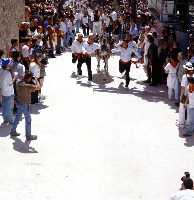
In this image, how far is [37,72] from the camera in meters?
15.3

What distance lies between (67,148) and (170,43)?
7.48 m

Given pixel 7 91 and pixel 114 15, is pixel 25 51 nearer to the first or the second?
pixel 7 91

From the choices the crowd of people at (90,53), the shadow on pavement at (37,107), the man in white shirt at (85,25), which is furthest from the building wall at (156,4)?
the shadow on pavement at (37,107)

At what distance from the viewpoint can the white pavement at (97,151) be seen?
10.5 meters

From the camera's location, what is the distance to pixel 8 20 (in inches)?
663

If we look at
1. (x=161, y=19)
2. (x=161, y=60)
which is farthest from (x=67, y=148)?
(x=161, y=19)

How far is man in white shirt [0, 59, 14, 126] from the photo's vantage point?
1328 centimetres

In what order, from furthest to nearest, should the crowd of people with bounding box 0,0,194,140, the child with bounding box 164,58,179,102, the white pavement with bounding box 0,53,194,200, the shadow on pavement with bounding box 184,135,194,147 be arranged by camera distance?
1. the child with bounding box 164,58,179,102
2. the crowd of people with bounding box 0,0,194,140
3. the shadow on pavement with bounding box 184,135,194,147
4. the white pavement with bounding box 0,53,194,200

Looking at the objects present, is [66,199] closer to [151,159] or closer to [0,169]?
[0,169]

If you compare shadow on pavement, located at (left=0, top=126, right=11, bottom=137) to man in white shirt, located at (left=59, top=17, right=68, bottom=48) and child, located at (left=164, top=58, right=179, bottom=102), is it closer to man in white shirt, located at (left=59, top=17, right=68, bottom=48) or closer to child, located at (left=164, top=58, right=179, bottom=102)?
child, located at (left=164, top=58, right=179, bottom=102)

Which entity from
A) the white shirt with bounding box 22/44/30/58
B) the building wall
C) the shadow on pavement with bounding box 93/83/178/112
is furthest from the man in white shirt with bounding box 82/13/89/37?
the white shirt with bounding box 22/44/30/58

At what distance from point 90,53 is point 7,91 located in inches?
235

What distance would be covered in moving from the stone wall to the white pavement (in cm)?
190

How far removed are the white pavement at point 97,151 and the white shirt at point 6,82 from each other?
86 cm
